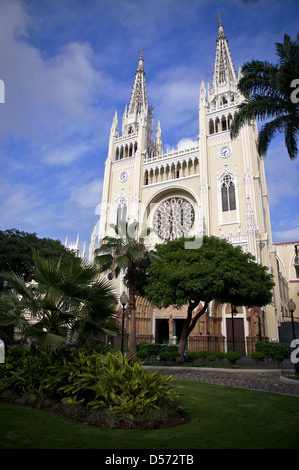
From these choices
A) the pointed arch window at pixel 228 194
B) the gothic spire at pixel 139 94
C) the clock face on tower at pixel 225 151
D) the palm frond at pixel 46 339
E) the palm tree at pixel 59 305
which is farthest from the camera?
the gothic spire at pixel 139 94

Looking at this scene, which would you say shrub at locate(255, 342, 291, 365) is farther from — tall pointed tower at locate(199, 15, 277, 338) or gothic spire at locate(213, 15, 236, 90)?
gothic spire at locate(213, 15, 236, 90)

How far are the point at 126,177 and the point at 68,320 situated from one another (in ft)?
109

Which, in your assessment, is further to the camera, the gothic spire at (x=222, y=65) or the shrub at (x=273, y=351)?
the gothic spire at (x=222, y=65)

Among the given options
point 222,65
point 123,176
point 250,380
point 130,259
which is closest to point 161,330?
point 130,259

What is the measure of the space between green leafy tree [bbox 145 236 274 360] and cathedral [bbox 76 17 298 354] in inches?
374

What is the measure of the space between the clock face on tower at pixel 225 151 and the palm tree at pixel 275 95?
62.5 ft

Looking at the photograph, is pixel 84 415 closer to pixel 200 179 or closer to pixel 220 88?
pixel 200 179

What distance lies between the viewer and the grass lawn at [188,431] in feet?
14.1

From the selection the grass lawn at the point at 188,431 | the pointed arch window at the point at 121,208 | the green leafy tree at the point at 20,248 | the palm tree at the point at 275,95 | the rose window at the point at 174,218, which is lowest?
the grass lawn at the point at 188,431

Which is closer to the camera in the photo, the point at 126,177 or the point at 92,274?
the point at 92,274

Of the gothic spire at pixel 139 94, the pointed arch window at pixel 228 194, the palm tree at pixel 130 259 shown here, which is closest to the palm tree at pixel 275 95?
the palm tree at pixel 130 259

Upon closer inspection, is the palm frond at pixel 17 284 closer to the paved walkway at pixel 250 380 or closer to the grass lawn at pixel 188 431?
the grass lawn at pixel 188 431
